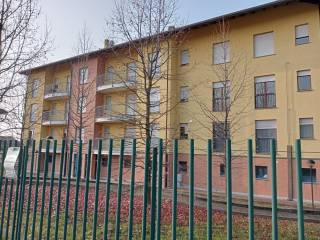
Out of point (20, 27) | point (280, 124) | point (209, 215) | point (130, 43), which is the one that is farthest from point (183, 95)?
point (209, 215)

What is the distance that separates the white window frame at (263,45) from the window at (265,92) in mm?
1762

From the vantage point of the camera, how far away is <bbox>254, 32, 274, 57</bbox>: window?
72.2 ft

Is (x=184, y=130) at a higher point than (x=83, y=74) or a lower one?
lower

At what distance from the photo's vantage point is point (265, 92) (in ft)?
71.6

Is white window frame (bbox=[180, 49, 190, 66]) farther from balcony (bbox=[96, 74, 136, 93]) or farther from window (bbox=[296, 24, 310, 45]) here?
window (bbox=[296, 24, 310, 45])

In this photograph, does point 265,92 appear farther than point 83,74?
No

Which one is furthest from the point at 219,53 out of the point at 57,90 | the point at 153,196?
the point at 153,196

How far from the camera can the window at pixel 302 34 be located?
20.6m

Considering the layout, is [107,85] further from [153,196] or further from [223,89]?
[153,196]

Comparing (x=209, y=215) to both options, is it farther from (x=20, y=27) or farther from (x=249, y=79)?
(x=249, y=79)

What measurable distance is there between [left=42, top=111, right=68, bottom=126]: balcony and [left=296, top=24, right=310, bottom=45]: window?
943 inches

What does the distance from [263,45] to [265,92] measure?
3438 mm

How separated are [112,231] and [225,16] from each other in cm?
1986

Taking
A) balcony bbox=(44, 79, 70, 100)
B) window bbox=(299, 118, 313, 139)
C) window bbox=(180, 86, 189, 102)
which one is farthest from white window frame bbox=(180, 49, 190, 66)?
balcony bbox=(44, 79, 70, 100)
